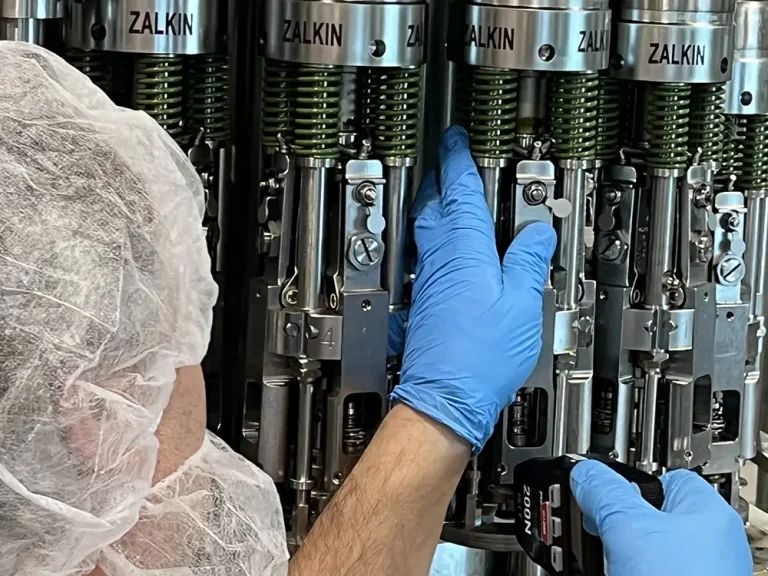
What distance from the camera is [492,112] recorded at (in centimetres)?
137

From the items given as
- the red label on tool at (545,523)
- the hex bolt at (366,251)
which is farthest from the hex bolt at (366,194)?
the red label on tool at (545,523)

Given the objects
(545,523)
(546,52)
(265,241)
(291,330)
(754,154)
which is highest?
(546,52)

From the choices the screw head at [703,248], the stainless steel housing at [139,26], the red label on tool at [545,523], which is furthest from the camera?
the screw head at [703,248]

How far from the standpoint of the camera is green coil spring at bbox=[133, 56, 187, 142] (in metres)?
1.28

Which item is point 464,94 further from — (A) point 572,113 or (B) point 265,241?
(B) point 265,241

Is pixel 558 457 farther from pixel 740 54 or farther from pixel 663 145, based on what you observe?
pixel 740 54

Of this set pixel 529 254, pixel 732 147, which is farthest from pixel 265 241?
pixel 732 147

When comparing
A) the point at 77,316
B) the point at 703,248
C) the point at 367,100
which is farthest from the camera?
the point at 703,248

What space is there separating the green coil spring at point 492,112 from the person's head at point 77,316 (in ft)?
1.73

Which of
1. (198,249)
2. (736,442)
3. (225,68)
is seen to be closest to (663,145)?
(736,442)

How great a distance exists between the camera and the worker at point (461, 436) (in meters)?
1.28

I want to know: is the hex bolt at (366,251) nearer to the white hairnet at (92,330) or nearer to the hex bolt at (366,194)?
the hex bolt at (366,194)

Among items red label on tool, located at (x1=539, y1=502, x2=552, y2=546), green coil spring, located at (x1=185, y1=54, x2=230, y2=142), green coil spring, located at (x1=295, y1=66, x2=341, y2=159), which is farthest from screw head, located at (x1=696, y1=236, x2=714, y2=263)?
green coil spring, located at (x1=185, y1=54, x2=230, y2=142)

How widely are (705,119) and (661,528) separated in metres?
0.51
